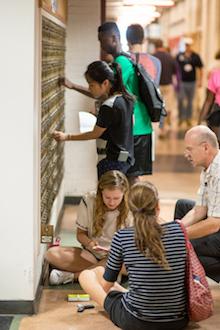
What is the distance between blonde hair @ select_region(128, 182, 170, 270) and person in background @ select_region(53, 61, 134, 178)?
149 cm

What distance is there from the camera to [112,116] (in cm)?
589

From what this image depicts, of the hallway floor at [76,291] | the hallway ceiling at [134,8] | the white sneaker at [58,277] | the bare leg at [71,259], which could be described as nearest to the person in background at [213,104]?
the hallway floor at [76,291]

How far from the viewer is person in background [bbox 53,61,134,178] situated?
5.87m

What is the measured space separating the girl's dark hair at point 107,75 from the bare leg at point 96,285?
4.73 ft

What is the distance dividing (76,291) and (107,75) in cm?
153

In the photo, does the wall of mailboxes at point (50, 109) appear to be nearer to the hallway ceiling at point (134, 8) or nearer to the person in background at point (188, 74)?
the hallway ceiling at point (134, 8)

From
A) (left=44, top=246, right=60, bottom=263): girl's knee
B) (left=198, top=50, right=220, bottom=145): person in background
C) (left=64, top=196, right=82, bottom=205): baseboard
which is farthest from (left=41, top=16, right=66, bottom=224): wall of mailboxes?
(left=198, top=50, right=220, bottom=145): person in background

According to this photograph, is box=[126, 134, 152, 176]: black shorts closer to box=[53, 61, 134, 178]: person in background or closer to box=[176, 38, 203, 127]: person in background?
box=[53, 61, 134, 178]: person in background

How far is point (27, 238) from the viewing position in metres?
4.93

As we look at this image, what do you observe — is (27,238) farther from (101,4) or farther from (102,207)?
(101,4)

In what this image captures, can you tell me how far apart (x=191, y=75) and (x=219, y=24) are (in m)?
4.15

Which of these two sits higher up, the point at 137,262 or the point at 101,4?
the point at 101,4

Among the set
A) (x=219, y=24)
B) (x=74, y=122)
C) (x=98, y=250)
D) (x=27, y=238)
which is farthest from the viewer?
(x=219, y=24)

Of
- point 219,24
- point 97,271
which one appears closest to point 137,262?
point 97,271
